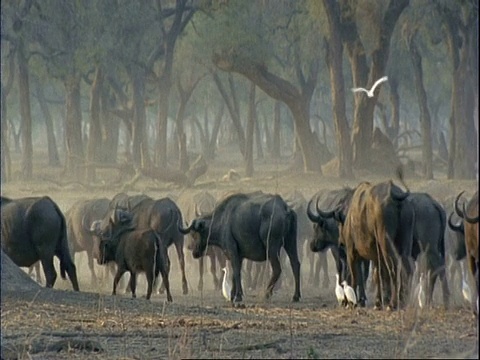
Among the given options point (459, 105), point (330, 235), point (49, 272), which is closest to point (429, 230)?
point (330, 235)

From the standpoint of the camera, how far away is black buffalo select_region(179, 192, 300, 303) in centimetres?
2141

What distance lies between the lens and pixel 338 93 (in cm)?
3878

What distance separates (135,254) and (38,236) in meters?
1.52

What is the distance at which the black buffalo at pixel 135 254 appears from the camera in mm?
20250

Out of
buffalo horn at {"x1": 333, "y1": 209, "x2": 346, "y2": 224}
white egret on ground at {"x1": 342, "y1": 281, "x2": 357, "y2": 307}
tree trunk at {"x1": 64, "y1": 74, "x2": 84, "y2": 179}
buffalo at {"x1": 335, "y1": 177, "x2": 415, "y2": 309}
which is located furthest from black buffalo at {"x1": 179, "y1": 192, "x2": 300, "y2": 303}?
tree trunk at {"x1": 64, "y1": 74, "x2": 84, "y2": 179}

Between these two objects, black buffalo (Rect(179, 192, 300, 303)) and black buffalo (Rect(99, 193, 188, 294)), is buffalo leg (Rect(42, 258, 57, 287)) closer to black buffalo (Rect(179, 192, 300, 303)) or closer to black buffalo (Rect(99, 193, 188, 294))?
black buffalo (Rect(179, 192, 300, 303))

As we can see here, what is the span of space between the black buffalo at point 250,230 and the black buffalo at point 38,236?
2.29 meters

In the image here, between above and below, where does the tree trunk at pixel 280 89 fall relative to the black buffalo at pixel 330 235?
above

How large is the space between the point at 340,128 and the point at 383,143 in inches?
73.6

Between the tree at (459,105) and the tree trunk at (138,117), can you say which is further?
the tree trunk at (138,117)

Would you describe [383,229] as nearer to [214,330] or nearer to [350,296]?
[350,296]

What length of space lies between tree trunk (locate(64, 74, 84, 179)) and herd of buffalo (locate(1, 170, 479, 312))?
64.6 feet

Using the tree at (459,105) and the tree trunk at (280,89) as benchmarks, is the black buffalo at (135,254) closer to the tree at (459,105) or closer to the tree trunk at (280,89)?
the tree at (459,105)

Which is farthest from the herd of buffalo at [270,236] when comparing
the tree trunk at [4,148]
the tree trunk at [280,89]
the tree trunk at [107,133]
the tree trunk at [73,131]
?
the tree trunk at [107,133]
